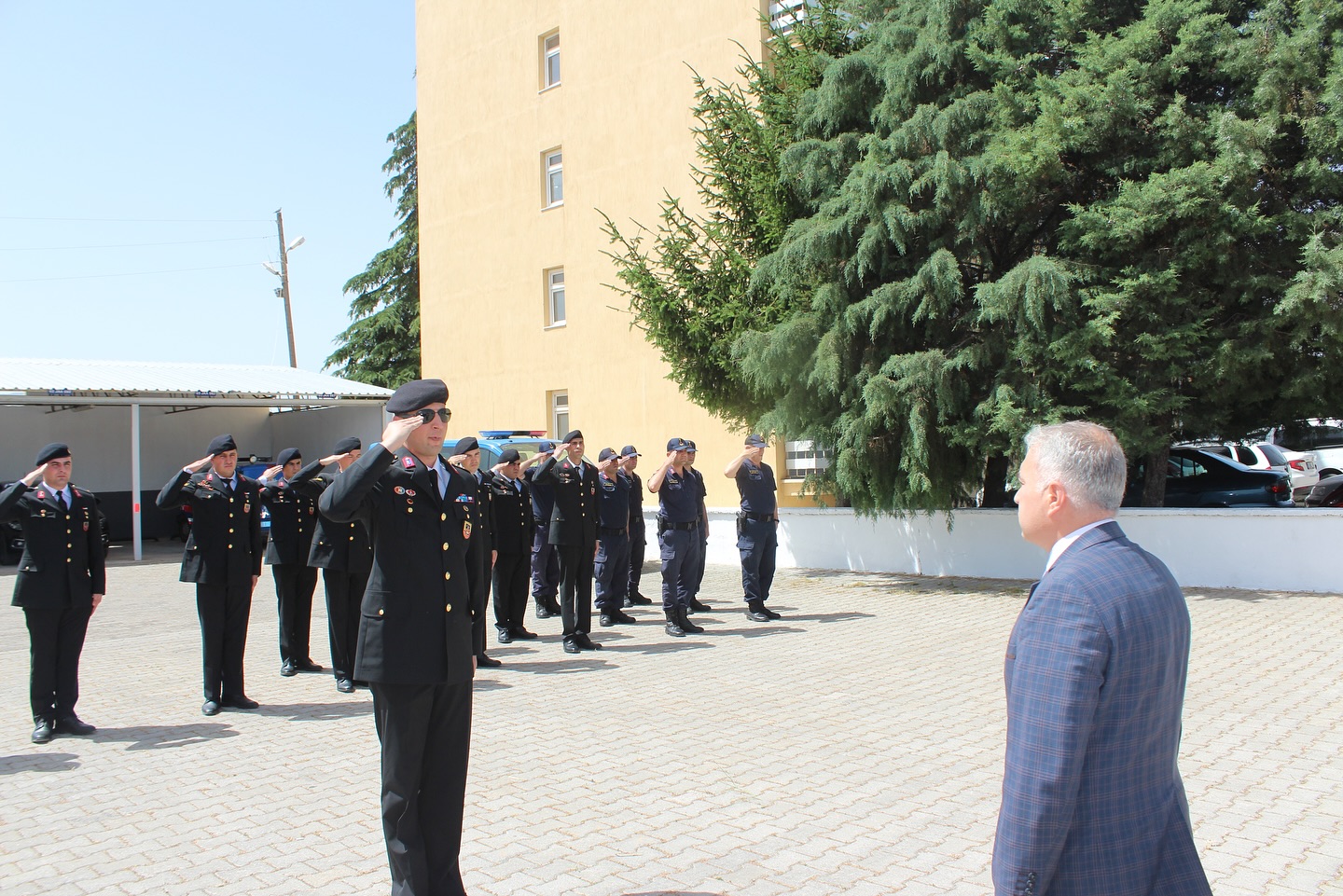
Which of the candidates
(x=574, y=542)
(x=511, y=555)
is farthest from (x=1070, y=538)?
(x=511, y=555)

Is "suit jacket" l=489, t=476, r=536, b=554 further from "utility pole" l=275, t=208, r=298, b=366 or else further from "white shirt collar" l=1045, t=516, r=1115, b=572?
"utility pole" l=275, t=208, r=298, b=366

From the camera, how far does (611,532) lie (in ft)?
35.2

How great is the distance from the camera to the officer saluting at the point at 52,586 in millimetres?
6836

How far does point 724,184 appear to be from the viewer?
15102 millimetres

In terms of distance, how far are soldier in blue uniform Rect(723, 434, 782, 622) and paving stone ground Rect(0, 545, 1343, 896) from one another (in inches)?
43.1

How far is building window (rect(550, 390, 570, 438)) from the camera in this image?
22.5 m

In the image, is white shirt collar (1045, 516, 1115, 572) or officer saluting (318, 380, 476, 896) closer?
white shirt collar (1045, 516, 1115, 572)

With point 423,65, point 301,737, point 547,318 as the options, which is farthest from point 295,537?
point 423,65

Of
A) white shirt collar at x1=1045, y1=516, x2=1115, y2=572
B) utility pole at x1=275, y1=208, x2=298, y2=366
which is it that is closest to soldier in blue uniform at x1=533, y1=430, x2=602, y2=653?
white shirt collar at x1=1045, y1=516, x2=1115, y2=572

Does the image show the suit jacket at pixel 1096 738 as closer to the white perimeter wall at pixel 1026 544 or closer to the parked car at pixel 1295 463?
the white perimeter wall at pixel 1026 544

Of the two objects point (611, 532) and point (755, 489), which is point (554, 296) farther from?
point (611, 532)

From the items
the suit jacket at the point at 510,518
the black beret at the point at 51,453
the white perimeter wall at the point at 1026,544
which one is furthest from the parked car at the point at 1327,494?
the black beret at the point at 51,453

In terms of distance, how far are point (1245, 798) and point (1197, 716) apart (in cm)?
169

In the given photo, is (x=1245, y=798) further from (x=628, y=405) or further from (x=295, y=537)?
(x=628, y=405)
